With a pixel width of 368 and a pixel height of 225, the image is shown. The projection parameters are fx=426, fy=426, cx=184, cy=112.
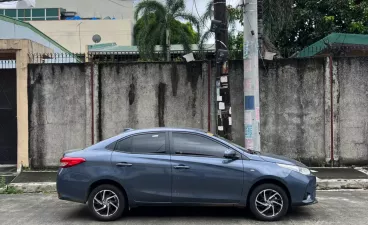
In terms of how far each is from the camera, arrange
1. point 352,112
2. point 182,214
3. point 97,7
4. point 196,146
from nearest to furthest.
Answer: point 196,146 < point 182,214 < point 352,112 < point 97,7

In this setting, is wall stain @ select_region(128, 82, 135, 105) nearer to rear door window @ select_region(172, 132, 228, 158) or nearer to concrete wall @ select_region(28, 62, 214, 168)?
concrete wall @ select_region(28, 62, 214, 168)

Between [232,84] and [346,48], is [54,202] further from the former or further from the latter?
[346,48]

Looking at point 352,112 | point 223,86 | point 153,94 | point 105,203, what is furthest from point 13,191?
point 352,112

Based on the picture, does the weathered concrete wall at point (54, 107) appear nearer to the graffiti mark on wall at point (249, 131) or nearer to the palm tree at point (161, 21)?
the graffiti mark on wall at point (249, 131)

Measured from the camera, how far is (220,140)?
6996mm

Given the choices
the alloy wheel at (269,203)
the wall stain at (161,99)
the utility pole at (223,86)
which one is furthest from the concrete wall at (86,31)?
the alloy wheel at (269,203)

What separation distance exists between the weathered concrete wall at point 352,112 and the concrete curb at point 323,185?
183 centimetres

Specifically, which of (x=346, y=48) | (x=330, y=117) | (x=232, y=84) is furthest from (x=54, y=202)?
(x=346, y=48)

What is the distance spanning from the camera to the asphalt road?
6883mm

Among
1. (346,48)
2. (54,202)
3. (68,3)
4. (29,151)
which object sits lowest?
(54,202)

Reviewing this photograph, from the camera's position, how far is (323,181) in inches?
377

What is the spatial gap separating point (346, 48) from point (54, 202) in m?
8.70

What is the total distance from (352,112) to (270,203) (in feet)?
18.6

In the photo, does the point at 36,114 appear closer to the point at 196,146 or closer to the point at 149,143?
the point at 149,143
